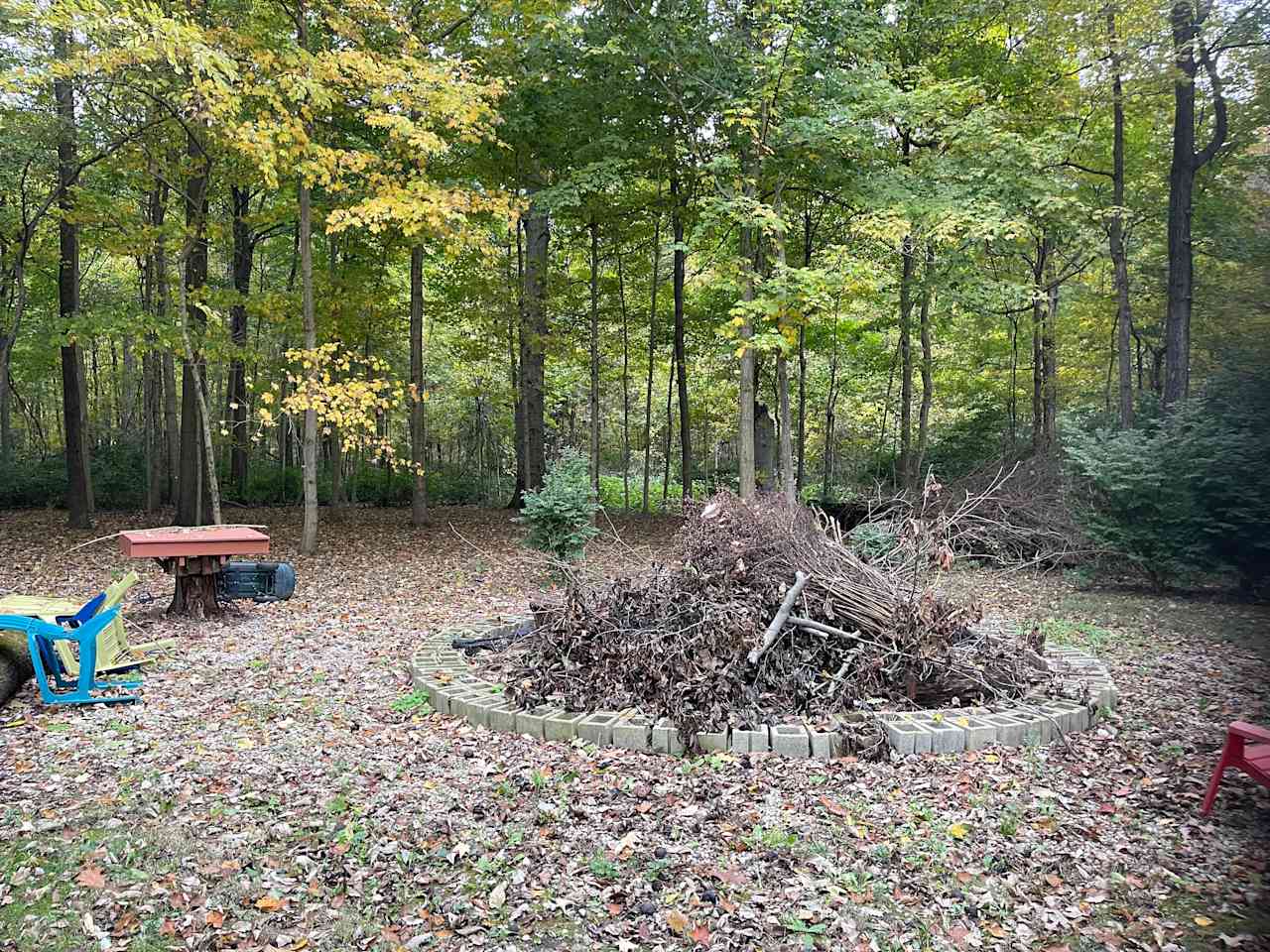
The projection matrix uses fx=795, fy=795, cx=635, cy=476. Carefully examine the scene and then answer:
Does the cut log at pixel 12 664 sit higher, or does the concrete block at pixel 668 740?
the cut log at pixel 12 664

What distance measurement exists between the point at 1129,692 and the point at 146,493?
15.4 meters

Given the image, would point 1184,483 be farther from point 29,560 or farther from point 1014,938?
→ point 29,560

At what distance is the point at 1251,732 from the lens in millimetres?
3160

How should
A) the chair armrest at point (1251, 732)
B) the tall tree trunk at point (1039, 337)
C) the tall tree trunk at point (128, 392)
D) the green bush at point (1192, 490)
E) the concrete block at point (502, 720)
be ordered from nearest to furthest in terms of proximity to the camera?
1. the chair armrest at point (1251, 732)
2. the concrete block at point (502, 720)
3. the green bush at point (1192, 490)
4. the tall tree trunk at point (1039, 337)
5. the tall tree trunk at point (128, 392)

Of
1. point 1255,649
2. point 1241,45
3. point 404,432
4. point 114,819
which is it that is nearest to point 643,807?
point 114,819

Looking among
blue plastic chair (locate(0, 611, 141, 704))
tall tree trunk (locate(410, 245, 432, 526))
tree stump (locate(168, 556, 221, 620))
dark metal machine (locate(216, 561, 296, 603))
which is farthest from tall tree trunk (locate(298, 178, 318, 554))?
blue plastic chair (locate(0, 611, 141, 704))

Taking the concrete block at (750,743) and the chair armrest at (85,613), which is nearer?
the concrete block at (750,743)

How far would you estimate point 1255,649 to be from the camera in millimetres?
6113

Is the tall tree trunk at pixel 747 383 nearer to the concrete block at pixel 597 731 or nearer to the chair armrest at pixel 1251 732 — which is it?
the concrete block at pixel 597 731

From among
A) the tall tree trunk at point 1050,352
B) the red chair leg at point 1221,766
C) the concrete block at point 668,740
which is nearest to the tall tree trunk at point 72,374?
the concrete block at point 668,740

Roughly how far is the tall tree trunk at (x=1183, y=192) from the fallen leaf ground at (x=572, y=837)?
6725mm

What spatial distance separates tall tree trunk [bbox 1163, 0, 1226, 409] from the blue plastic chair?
11234mm

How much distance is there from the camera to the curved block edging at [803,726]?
13.0 feet

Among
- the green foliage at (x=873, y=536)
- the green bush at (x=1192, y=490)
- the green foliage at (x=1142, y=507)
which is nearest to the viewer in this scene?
the green foliage at (x=873, y=536)
